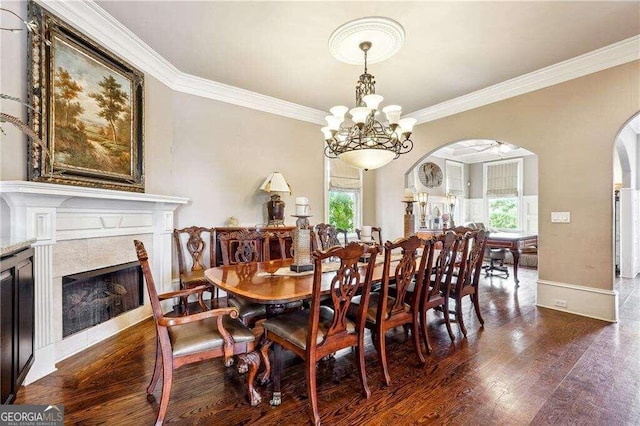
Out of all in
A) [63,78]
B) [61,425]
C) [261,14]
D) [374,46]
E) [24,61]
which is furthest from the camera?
[374,46]

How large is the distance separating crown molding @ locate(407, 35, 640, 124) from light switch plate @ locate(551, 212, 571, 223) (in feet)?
5.25

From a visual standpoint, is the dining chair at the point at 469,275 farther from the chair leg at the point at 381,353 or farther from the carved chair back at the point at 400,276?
the chair leg at the point at 381,353

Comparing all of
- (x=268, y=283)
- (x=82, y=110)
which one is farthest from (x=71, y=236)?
(x=268, y=283)

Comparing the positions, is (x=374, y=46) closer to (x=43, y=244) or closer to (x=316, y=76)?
(x=316, y=76)

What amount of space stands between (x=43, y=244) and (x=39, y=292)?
35 centimetres

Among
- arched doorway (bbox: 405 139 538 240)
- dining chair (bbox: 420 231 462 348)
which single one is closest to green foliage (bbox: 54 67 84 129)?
dining chair (bbox: 420 231 462 348)

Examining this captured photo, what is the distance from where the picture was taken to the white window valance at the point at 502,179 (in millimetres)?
7832

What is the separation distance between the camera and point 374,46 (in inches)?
110

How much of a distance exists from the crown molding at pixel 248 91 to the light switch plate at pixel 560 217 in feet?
5.27

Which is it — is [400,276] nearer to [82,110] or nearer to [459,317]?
[459,317]

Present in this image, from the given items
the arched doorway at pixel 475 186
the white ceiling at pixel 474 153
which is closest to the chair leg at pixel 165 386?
the arched doorway at pixel 475 186

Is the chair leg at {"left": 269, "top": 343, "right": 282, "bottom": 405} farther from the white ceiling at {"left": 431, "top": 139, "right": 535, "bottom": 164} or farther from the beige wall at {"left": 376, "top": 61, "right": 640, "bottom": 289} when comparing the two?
the white ceiling at {"left": 431, "top": 139, "right": 535, "bottom": 164}

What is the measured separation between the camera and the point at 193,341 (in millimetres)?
1685

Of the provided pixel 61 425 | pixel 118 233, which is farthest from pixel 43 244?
pixel 61 425
